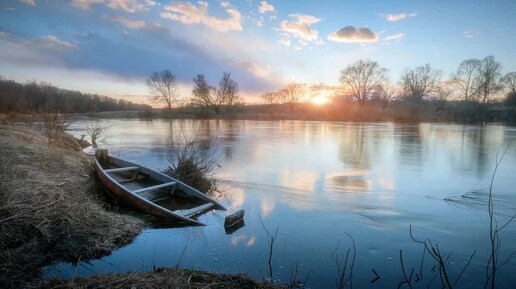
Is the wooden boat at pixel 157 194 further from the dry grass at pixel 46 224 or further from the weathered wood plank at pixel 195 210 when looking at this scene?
the dry grass at pixel 46 224

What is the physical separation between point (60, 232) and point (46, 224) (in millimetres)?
284

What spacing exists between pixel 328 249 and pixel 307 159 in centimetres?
909

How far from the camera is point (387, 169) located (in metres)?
12.1

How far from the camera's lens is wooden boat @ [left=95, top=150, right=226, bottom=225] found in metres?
6.37

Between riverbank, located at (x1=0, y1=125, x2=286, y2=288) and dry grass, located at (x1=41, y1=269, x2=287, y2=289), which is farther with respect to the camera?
riverbank, located at (x1=0, y1=125, x2=286, y2=288)

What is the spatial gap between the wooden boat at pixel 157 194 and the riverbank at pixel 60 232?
359mm

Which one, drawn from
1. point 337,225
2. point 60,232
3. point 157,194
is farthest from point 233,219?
point 60,232

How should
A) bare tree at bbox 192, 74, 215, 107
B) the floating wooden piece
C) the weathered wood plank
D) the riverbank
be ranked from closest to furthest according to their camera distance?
the riverbank
the floating wooden piece
the weathered wood plank
bare tree at bbox 192, 74, 215, 107

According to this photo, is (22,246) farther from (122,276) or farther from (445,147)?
(445,147)

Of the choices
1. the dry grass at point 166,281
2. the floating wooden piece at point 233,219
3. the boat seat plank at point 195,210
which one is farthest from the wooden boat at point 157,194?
the dry grass at point 166,281

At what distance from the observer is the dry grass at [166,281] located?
348 cm

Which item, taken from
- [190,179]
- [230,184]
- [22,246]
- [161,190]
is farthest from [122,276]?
[230,184]

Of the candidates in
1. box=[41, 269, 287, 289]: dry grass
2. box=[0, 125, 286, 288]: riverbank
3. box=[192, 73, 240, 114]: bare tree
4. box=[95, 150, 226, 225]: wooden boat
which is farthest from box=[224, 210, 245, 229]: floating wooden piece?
box=[192, 73, 240, 114]: bare tree

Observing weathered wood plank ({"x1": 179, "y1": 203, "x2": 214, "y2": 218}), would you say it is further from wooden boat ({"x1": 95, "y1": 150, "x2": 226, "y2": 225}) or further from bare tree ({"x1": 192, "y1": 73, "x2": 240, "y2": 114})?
bare tree ({"x1": 192, "y1": 73, "x2": 240, "y2": 114})
